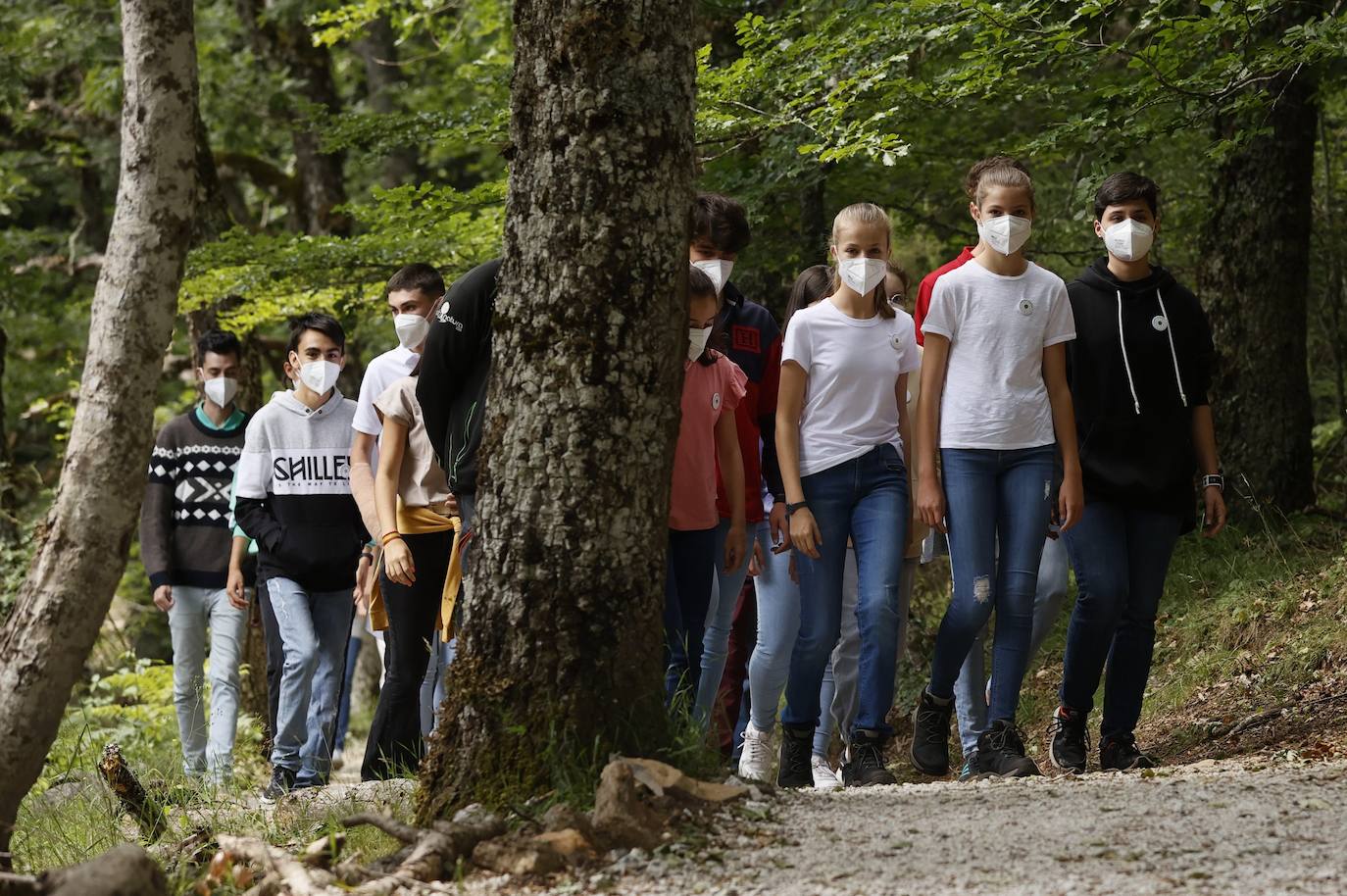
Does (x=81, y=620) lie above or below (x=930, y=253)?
below

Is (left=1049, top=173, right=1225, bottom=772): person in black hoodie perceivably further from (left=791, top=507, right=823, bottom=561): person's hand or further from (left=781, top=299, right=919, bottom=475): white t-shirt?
(left=791, top=507, right=823, bottom=561): person's hand

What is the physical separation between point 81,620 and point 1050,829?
13.9 feet

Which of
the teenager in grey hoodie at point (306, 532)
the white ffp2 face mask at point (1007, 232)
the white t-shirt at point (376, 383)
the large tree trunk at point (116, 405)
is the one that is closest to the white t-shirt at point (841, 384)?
the white ffp2 face mask at point (1007, 232)

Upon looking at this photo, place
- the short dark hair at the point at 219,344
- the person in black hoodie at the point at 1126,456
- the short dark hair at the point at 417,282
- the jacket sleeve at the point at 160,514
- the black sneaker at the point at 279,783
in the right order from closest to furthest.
A: the person in black hoodie at the point at 1126,456
the black sneaker at the point at 279,783
the short dark hair at the point at 417,282
the jacket sleeve at the point at 160,514
the short dark hair at the point at 219,344

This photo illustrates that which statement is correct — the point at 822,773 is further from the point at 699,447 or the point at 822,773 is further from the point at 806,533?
the point at 699,447

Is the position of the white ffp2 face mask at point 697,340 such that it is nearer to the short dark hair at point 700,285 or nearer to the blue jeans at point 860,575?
the short dark hair at point 700,285

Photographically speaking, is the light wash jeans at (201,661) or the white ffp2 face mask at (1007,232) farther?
the light wash jeans at (201,661)

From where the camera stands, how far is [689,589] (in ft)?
18.2

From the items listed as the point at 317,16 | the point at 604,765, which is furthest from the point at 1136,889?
the point at 317,16

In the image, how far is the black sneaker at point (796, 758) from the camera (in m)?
5.37

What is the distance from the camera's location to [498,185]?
10.1 metres

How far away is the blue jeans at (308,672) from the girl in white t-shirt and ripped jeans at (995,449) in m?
3.01

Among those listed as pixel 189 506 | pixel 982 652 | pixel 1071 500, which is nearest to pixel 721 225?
pixel 1071 500

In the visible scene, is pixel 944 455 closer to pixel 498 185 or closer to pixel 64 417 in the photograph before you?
pixel 498 185
